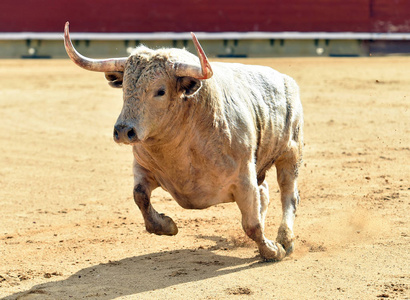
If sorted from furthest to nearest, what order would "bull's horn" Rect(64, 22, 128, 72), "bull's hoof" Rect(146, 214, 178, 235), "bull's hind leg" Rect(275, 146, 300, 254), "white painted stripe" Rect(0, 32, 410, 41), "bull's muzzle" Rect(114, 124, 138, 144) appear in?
"white painted stripe" Rect(0, 32, 410, 41), "bull's hind leg" Rect(275, 146, 300, 254), "bull's hoof" Rect(146, 214, 178, 235), "bull's horn" Rect(64, 22, 128, 72), "bull's muzzle" Rect(114, 124, 138, 144)

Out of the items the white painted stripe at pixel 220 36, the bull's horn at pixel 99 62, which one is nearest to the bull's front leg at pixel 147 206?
the bull's horn at pixel 99 62

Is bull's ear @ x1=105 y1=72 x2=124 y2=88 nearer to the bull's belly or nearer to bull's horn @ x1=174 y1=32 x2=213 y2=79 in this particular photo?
bull's horn @ x1=174 y1=32 x2=213 y2=79

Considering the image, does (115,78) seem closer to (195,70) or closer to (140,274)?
(195,70)

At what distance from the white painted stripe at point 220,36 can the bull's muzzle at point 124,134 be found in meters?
11.6

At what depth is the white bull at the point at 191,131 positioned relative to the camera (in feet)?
12.4

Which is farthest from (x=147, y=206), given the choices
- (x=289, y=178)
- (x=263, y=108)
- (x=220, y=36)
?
(x=220, y=36)

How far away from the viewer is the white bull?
3.77 meters
